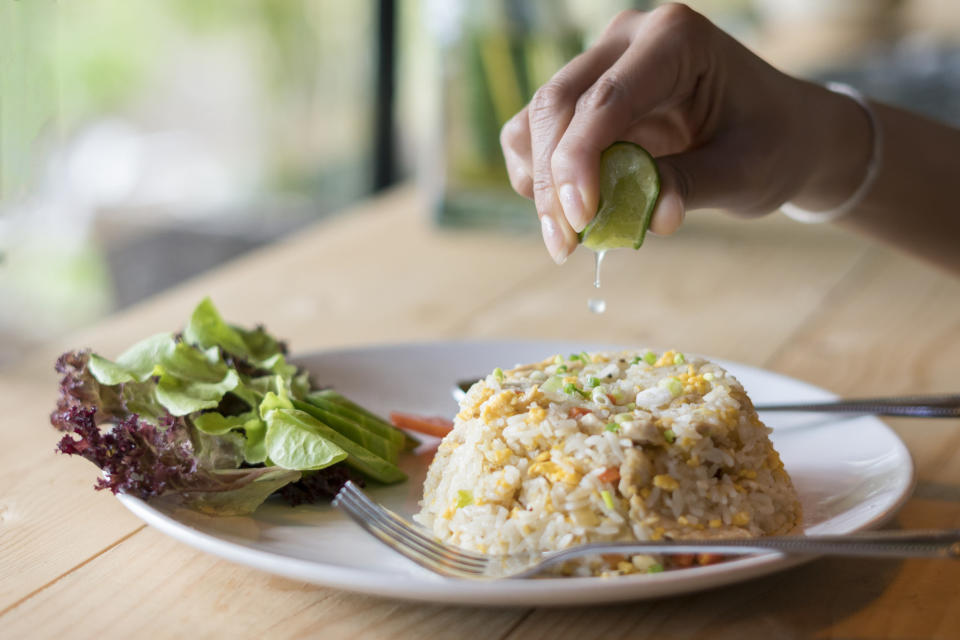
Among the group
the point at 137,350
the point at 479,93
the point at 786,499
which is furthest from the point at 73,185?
the point at 786,499

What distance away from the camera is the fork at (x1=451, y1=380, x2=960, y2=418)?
149 cm

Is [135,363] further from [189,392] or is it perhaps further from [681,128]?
[681,128]

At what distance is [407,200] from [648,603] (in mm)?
2757

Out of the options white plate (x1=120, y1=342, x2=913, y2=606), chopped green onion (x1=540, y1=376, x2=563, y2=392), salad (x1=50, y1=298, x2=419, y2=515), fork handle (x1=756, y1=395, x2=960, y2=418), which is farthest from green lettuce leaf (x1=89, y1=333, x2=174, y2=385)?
fork handle (x1=756, y1=395, x2=960, y2=418)

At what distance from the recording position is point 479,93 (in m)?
3.12

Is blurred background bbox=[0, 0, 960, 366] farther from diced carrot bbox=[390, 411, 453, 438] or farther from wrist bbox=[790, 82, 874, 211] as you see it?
diced carrot bbox=[390, 411, 453, 438]

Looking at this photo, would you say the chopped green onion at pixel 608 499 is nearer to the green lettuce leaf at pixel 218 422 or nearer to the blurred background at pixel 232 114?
the green lettuce leaf at pixel 218 422

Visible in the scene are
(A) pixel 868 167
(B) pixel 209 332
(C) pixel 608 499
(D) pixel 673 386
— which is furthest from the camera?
(A) pixel 868 167

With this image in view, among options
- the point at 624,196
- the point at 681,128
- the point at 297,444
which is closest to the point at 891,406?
the point at 624,196

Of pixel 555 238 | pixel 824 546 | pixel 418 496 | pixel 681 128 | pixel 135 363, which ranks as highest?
pixel 681 128

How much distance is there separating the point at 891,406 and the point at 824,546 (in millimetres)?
581

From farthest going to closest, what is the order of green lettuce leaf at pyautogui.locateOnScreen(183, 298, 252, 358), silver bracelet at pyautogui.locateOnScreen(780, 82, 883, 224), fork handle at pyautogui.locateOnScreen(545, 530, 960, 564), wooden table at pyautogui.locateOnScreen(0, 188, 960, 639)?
silver bracelet at pyautogui.locateOnScreen(780, 82, 883, 224)
green lettuce leaf at pyautogui.locateOnScreen(183, 298, 252, 358)
wooden table at pyautogui.locateOnScreen(0, 188, 960, 639)
fork handle at pyautogui.locateOnScreen(545, 530, 960, 564)

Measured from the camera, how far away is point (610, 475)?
4.14 feet

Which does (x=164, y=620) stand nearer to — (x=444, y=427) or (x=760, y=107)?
(x=444, y=427)
